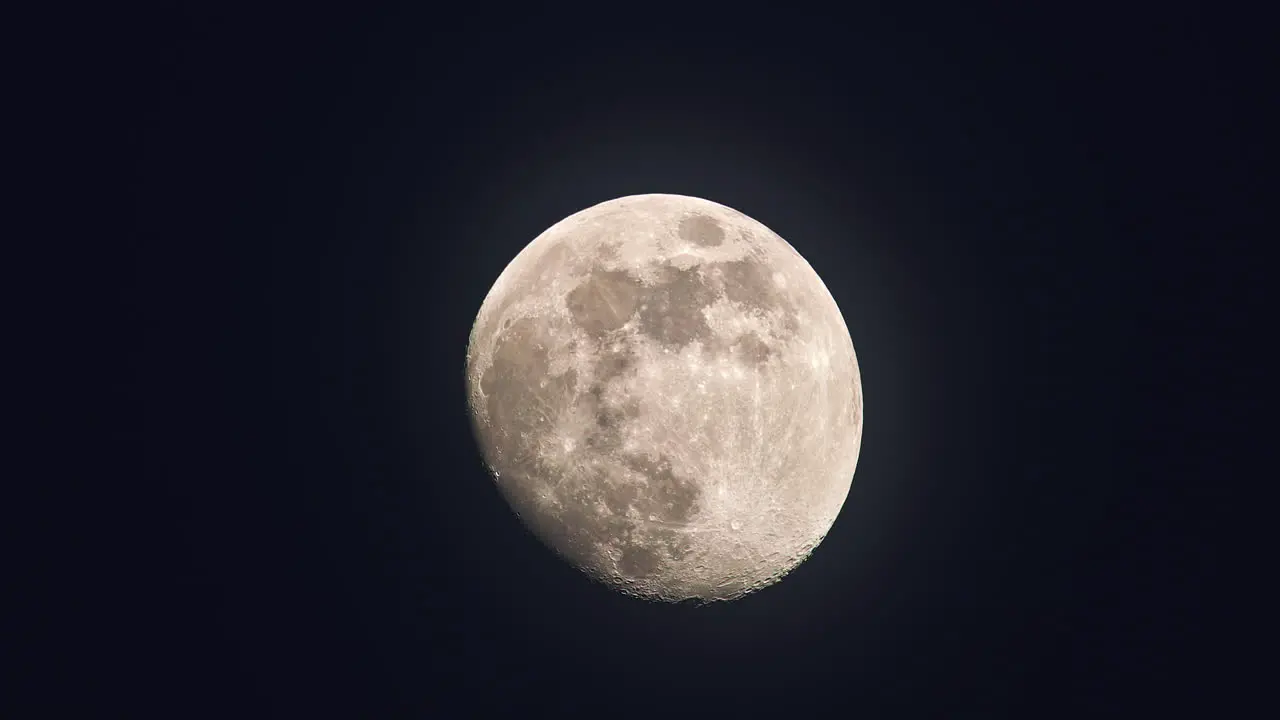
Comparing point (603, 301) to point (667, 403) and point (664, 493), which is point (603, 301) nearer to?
point (667, 403)

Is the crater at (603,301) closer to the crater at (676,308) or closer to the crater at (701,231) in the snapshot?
the crater at (676,308)

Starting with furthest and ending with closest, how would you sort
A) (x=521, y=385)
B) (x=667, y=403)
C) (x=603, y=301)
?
(x=521, y=385) < (x=603, y=301) < (x=667, y=403)

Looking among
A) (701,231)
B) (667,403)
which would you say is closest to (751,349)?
(667,403)

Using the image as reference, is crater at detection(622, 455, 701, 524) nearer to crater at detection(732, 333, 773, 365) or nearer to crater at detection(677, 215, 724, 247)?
crater at detection(732, 333, 773, 365)

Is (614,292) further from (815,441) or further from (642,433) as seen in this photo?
(815,441)

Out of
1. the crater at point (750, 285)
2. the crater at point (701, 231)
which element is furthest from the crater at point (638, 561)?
the crater at point (701, 231)

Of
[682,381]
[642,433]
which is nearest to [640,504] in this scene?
[642,433]
